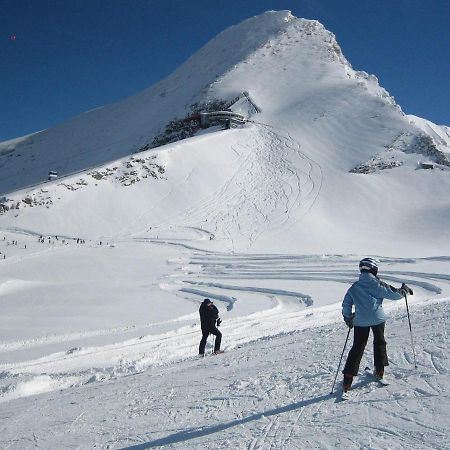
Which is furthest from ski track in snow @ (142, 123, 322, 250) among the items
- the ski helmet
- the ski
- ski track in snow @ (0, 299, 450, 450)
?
the ski helmet

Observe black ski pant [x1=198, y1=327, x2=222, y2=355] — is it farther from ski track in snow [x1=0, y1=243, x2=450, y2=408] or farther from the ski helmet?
the ski helmet

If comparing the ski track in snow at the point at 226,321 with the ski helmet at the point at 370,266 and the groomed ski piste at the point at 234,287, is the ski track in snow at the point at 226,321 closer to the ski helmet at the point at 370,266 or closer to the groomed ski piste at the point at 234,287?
the groomed ski piste at the point at 234,287

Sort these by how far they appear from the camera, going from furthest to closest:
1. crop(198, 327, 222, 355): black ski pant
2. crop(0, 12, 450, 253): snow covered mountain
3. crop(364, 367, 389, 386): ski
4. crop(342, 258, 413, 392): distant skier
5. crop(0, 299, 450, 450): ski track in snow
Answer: crop(0, 12, 450, 253): snow covered mountain, crop(198, 327, 222, 355): black ski pant, crop(364, 367, 389, 386): ski, crop(342, 258, 413, 392): distant skier, crop(0, 299, 450, 450): ski track in snow

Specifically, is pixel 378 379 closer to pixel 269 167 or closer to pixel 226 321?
pixel 226 321

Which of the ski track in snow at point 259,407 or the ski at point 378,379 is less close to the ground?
the ski at point 378,379

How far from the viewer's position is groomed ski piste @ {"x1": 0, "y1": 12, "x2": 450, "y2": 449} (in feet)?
17.5

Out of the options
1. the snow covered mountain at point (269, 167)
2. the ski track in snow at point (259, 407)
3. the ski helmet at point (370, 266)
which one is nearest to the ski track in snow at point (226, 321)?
the ski track in snow at point (259, 407)

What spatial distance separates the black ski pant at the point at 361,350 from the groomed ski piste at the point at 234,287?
303 mm

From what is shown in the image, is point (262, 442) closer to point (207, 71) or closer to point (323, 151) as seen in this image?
point (323, 151)

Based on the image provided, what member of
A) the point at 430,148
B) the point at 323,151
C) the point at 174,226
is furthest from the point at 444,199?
the point at 174,226

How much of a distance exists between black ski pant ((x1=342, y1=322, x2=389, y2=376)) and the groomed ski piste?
30 cm

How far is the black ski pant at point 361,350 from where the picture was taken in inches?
218

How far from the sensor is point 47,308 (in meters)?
15.8

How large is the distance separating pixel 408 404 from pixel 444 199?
133 feet
